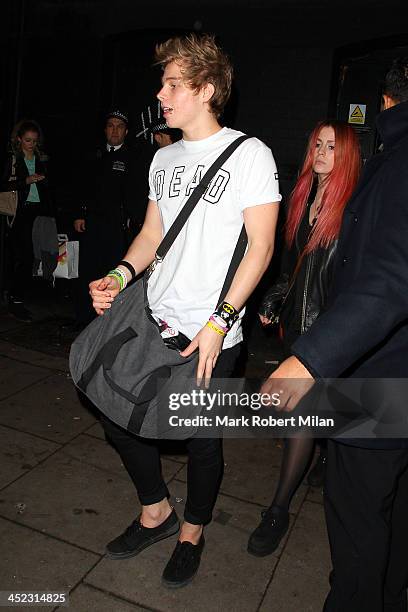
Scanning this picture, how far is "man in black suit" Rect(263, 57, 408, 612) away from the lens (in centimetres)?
151

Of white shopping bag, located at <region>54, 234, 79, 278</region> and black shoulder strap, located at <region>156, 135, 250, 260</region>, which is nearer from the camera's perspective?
black shoulder strap, located at <region>156, 135, 250, 260</region>

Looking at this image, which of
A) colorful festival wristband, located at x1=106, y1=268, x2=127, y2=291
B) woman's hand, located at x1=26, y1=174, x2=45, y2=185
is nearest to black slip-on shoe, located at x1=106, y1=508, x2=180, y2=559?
colorful festival wristband, located at x1=106, y1=268, x2=127, y2=291

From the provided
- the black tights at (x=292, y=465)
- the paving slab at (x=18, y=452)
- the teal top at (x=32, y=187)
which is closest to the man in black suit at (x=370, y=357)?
→ the black tights at (x=292, y=465)

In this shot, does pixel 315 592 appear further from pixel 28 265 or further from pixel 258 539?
pixel 28 265

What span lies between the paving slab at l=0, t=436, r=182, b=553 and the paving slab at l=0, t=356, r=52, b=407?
3.47ft

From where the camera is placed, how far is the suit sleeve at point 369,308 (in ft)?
4.89

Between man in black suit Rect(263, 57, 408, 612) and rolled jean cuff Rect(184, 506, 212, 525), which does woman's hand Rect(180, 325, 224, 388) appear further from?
rolled jean cuff Rect(184, 506, 212, 525)

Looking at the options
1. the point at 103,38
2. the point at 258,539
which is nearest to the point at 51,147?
the point at 103,38

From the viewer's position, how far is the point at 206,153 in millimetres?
2318

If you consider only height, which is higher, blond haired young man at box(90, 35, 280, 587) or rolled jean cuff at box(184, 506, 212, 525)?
blond haired young man at box(90, 35, 280, 587)

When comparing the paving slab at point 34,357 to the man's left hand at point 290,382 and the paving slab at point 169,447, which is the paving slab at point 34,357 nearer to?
the paving slab at point 169,447

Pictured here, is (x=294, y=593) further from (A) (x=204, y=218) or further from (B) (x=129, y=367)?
(A) (x=204, y=218)

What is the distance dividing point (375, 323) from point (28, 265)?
18.1 ft

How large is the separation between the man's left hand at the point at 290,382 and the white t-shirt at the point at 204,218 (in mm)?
759
